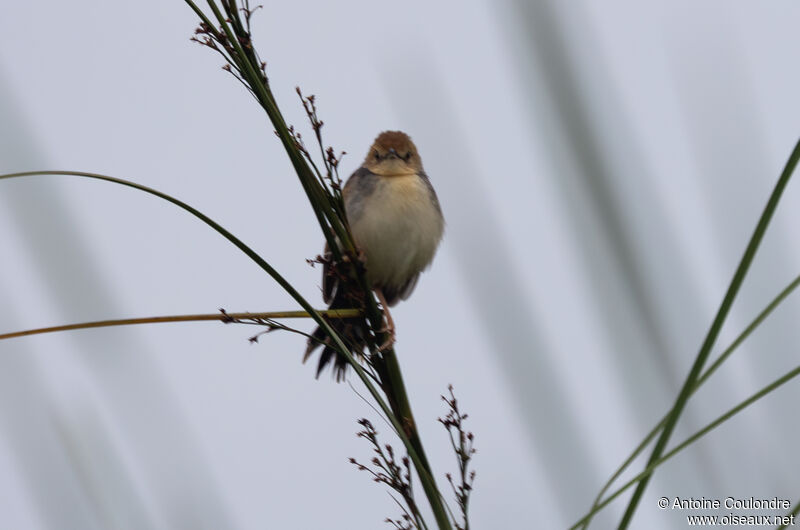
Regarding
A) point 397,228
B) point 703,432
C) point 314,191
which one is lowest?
point 703,432

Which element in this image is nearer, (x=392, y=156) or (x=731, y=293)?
(x=731, y=293)

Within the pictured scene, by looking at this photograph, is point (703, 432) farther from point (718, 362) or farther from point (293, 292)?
point (293, 292)

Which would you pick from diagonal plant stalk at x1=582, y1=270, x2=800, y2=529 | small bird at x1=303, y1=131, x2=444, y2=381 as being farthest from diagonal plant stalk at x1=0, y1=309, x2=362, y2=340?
small bird at x1=303, y1=131, x2=444, y2=381

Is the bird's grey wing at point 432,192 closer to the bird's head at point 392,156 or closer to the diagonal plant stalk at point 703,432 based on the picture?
the bird's head at point 392,156

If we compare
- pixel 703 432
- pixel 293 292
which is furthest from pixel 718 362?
pixel 293 292

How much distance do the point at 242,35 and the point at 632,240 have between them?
1.03 meters

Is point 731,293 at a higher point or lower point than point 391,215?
lower

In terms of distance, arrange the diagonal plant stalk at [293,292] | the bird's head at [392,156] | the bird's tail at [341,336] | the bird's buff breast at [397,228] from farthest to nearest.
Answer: the bird's head at [392,156] < the bird's buff breast at [397,228] < the bird's tail at [341,336] < the diagonal plant stalk at [293,292]

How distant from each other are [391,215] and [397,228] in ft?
0.22

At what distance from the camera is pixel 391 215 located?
4.08 m

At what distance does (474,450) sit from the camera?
6.30 ft

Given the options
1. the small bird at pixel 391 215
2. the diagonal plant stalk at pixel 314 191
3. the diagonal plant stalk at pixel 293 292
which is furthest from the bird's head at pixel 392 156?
the diagonal plant stalk at pixel 293 292

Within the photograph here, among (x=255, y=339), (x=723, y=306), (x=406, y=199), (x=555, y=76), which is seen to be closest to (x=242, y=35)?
(x=255, y=339)

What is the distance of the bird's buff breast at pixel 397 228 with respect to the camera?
13.3 ft
